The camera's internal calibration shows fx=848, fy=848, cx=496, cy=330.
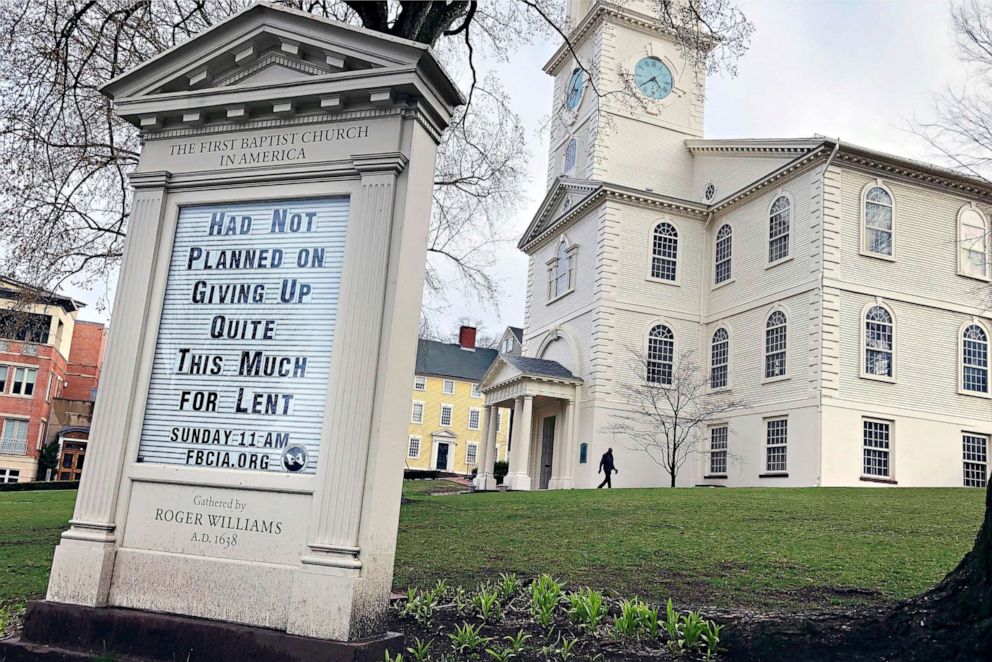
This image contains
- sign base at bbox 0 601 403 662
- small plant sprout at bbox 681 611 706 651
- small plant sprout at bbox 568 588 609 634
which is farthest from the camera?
small plant sprout at bbox 568 588 609 634

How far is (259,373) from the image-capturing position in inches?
247

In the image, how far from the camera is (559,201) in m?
35.2

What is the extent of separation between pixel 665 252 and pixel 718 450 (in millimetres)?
7416

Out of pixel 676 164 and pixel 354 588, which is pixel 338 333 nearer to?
pixel 354 588

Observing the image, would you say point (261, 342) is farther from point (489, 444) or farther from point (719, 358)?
point (489, 444)

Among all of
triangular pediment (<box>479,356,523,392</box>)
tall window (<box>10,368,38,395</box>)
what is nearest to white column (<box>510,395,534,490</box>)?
triangular pediment (<box>479,356,523,392</box>)

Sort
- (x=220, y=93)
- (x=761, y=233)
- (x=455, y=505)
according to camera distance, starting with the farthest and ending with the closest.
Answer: (x=761, y=233) → (x=455, y=505) → (x=220, y=93)

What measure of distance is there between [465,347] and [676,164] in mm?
39879

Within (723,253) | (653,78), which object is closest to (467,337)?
(653,78)

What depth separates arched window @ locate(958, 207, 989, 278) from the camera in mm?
26719

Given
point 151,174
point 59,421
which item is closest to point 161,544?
point 151,174

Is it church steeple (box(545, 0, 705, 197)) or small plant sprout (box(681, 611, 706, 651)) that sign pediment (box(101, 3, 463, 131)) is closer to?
small plant sprout (box(681, 611, 706, 651))

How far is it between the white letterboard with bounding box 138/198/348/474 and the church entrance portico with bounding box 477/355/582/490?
916 inches

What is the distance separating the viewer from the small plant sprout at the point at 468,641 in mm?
5656
